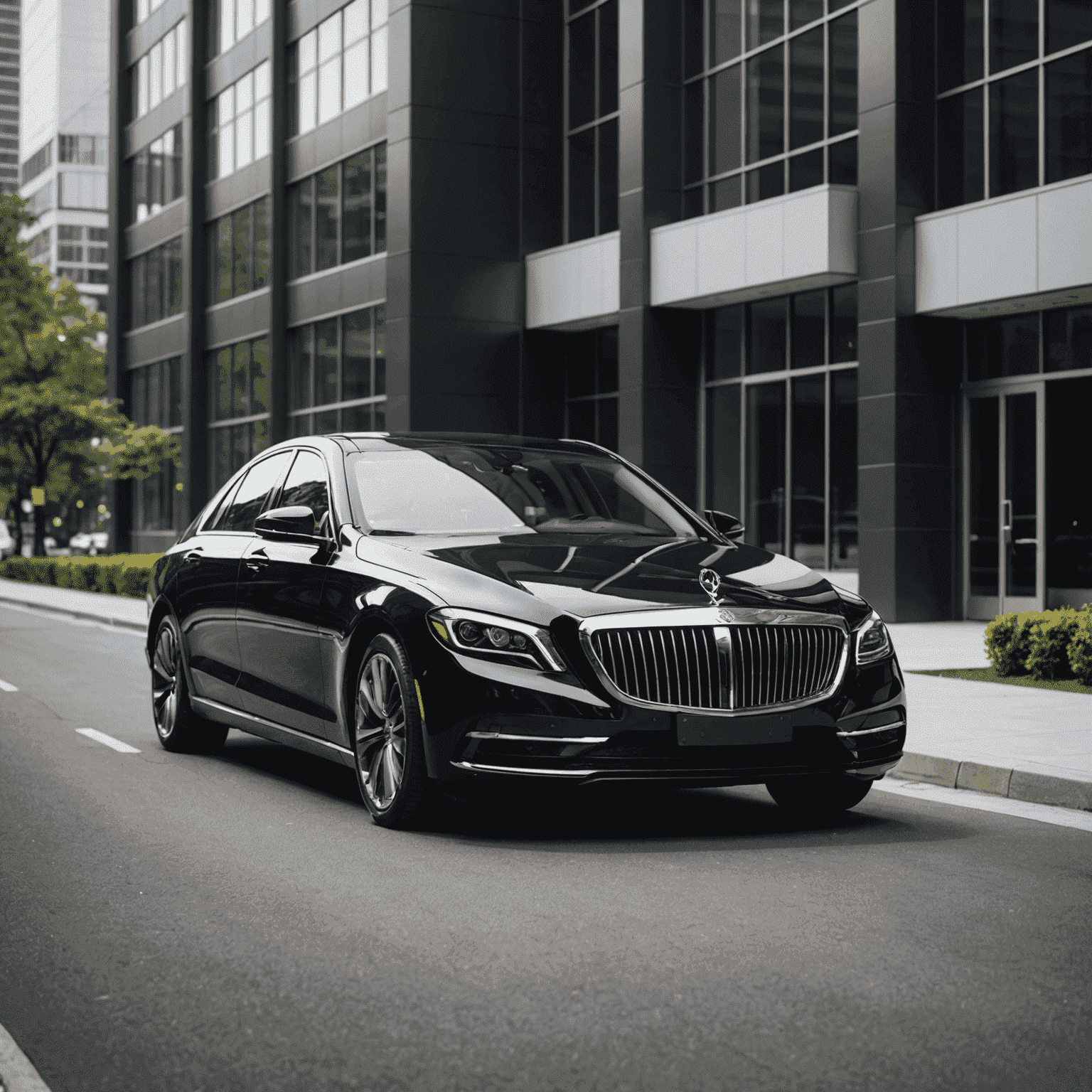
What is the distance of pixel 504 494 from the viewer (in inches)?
309

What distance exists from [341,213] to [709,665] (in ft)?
94.8

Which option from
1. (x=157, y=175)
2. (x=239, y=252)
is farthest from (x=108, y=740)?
(x=157, y=175)

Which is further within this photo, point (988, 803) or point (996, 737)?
point (996, 737)

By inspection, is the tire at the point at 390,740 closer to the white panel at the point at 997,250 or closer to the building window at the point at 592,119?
the white panel at the point at 997,250

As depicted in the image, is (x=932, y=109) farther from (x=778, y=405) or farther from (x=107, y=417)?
(x=107, y=417)

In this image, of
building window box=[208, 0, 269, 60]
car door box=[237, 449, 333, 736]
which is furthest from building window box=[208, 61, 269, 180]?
car door box=[237, 449, 333, 736]

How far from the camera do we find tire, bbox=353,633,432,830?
6566 millimetres

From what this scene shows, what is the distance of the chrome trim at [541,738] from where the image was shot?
6195mm

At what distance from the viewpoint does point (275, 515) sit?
757 cm

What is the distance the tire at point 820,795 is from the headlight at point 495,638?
1.36 meters

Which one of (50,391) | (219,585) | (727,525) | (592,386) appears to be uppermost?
(50,391)

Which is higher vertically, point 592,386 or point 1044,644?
point 592,386

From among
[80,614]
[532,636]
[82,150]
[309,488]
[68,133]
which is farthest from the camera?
[82,150]

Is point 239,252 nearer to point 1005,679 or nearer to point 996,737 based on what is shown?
point 1005,679
